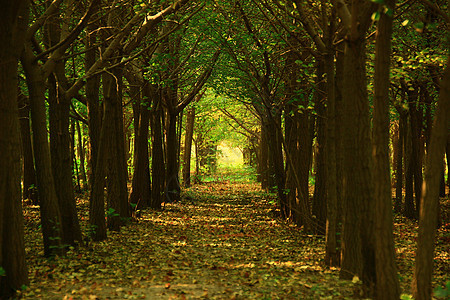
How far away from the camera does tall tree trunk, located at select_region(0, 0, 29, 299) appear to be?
6430 mm

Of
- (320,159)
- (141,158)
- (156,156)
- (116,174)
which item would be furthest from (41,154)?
(156,156)

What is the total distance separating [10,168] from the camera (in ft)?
22.1

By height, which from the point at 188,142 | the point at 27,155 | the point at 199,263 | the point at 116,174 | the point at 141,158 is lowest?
the point at 199,263

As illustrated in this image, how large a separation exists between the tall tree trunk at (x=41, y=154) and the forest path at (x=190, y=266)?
78 cm

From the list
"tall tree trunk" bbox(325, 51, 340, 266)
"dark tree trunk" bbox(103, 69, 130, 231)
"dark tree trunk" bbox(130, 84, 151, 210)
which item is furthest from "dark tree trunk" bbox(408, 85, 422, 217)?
"dark tree trunk" bbox(103, 69, 130, 231)

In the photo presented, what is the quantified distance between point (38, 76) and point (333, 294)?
6591 millimetres

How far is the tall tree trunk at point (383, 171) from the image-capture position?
5781 mm

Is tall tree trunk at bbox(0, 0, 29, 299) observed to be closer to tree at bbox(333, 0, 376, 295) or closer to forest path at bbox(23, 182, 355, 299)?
forest path at bbox(23, 182, 355, 299)

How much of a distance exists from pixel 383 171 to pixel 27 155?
49.9 ft

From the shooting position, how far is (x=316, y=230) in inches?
529

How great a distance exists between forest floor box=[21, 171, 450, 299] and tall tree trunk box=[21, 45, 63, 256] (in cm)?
78

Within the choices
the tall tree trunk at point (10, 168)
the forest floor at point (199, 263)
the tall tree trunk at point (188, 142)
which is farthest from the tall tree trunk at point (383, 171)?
the tall tree trunk at point (188, 142)

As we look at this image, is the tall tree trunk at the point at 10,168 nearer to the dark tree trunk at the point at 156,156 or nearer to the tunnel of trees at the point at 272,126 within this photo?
the tunnel of trees at the point at 272,126

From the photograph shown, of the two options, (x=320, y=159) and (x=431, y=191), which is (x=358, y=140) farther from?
(x=320, y=159)
